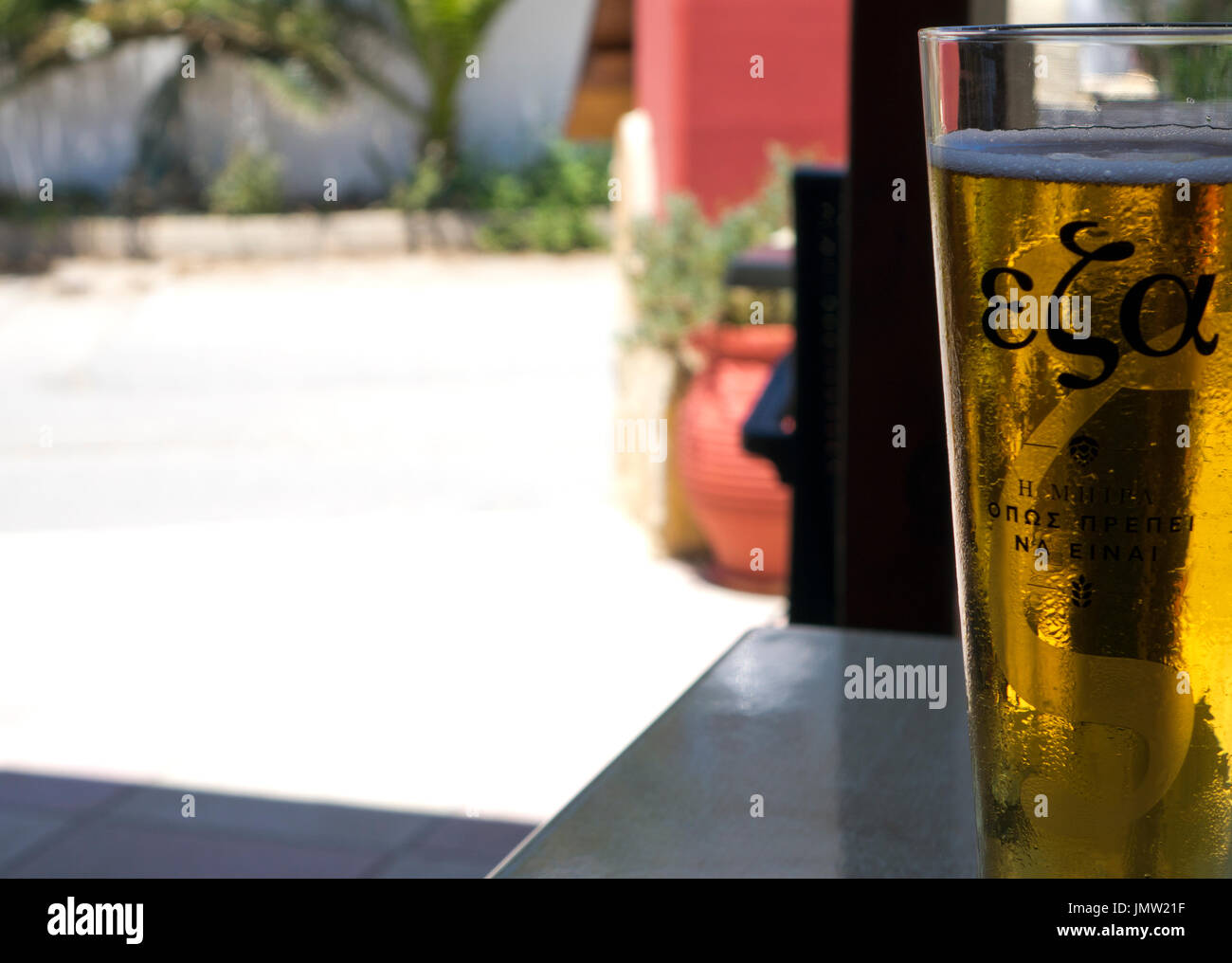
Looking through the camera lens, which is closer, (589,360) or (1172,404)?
(1172,404)

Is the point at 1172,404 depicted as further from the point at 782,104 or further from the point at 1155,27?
the point at 782,104

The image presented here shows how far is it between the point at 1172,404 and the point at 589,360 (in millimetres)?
8398

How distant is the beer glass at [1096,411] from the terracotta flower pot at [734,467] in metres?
3.99

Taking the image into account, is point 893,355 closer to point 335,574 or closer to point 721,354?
point 721,354

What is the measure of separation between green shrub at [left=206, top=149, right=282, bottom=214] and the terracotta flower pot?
9.36m

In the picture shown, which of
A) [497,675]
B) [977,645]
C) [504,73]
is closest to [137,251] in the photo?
[504,73]

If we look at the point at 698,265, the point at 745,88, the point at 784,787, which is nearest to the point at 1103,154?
the point at 784,787

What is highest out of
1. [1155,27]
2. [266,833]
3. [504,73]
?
[504,73]

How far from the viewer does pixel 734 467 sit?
457cm

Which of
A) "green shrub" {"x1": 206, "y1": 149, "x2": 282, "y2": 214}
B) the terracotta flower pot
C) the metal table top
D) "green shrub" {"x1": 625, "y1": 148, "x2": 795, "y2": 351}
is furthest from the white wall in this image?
the metal table top

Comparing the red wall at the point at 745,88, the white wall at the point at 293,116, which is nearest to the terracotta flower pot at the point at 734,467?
the red wall at the point at 745,88

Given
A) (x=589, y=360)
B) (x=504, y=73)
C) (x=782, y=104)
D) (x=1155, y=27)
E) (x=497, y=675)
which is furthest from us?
(x=504, y=73)

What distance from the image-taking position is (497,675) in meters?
3.97

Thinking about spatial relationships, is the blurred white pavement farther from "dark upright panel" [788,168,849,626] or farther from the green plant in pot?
"dark upright panel" [788,168,849,626]
